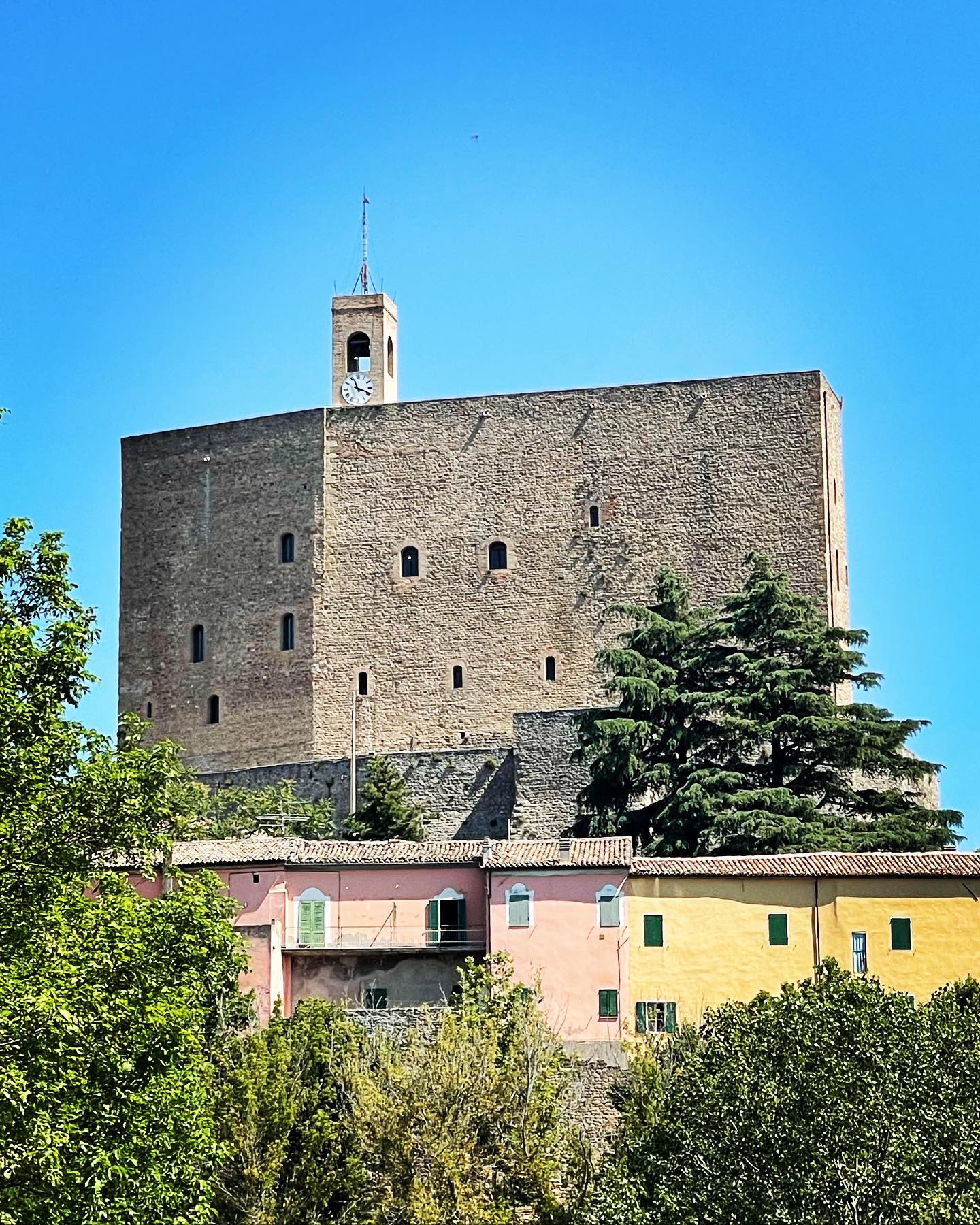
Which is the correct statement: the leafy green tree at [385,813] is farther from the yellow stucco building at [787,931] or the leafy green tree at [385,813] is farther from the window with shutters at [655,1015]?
the window with shutters at [655,1015]

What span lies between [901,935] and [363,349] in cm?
2465

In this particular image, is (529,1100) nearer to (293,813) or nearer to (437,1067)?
(437,1067)

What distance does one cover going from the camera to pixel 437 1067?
108 feet

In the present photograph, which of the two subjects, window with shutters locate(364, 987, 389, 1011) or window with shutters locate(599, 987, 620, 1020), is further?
window with shutters locate(364, 987, 389, 1011)

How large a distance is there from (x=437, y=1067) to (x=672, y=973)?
4795 millimetres

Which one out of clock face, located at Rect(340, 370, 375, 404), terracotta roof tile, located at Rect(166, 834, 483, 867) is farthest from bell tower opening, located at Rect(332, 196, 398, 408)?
terracotta roof tile, located at Rect(166, 834, 483, 867)

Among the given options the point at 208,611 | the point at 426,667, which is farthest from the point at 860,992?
the point at 208,611

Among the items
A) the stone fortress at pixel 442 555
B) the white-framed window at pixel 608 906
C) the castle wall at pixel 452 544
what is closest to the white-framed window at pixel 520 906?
the white-framed window at pixel 608 906

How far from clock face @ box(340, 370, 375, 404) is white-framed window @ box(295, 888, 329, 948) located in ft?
65.7

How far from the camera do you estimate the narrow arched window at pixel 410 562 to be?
177ft

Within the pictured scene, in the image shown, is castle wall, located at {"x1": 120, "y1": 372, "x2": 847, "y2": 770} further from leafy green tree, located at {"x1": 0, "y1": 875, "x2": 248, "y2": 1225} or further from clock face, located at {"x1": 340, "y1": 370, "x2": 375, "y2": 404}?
leafy green tree, located at {"x1": 0, "y1": 875, "x2": 248, "y2": 1225}

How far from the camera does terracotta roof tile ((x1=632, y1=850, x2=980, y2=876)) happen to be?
36688 millimetres

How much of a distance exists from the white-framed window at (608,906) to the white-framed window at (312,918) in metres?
4.16

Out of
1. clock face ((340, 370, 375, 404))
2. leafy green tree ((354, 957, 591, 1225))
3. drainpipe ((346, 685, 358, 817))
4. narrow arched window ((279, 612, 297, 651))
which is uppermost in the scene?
clock face ((340, 370, 375, 404))
